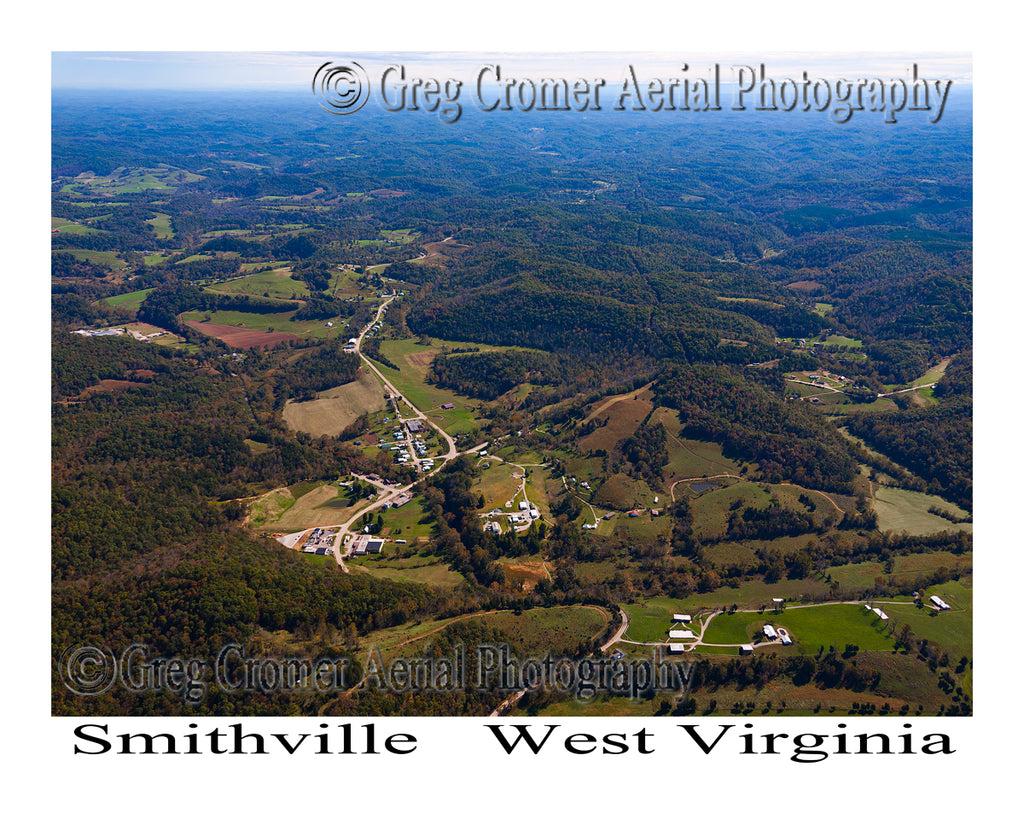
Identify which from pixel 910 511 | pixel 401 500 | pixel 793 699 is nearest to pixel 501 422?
pixel 401 500

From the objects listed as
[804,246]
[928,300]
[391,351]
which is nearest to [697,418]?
[391,351]

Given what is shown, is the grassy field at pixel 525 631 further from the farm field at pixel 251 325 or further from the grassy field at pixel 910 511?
the farm field at pixel 251 325

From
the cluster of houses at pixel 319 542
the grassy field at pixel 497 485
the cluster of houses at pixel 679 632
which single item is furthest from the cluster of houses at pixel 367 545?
the cluster of houses at pixel 679 632

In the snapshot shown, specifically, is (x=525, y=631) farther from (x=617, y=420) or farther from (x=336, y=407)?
(x=336, y=407)

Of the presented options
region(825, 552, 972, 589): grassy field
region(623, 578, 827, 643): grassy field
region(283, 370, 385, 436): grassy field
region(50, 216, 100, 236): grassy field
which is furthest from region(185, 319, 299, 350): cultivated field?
region(825, 552, 972, 589): grassy field

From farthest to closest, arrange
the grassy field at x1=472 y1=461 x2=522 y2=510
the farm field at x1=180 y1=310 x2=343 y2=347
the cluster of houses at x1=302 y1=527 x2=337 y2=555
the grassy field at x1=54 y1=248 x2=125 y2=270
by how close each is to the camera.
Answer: the grassy field at x1=54 y1=248 x2=125 y2=270, the farm field at x1=180 y1=310 x2=343 y2=347, the grassy field at x1=472 y1=461 x2=522 y2=510, the cluster of houses at x1=302 y1=527 x2=337 y2=555

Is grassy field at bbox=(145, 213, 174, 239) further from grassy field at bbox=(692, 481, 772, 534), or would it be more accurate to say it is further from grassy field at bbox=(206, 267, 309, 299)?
grassy field at bbox=(692, 481, 772, 534)
